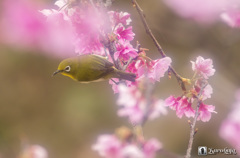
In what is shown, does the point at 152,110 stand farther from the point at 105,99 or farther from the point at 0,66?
the point at 0,66

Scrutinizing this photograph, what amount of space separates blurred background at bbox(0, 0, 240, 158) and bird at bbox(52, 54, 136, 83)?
1.76 meters

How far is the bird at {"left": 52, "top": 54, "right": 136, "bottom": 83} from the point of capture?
88 centimetres

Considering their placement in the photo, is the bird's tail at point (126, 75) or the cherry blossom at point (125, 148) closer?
the cherry blossom at point (125, 148)

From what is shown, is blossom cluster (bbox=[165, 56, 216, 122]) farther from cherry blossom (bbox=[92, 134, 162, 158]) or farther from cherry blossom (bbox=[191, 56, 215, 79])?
cherry blossom (bbox=[92, 134, 162, 158])

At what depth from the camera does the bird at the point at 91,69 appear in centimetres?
88

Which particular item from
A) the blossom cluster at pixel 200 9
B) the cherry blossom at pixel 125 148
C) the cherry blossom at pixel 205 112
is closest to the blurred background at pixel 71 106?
the blossom cluster at pixel 200 9

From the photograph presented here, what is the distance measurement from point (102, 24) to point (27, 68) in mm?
2550

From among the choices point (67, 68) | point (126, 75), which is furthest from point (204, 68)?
point (67, 68)

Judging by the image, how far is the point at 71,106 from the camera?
123 inches

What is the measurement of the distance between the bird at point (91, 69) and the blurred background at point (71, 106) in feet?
5.76

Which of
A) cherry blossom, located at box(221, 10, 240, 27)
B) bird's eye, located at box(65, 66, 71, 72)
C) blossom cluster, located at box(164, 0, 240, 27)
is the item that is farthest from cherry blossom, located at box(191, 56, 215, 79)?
blossom cluster, located at box(164, 0, 240, 27)

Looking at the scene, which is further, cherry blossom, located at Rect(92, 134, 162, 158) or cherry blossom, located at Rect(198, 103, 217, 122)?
cherry blossom, located at Rect(198, 103, 217, 122)

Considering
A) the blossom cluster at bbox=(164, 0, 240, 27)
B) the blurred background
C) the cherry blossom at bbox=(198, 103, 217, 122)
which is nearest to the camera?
the cherry blossom at bbox=(198, 103, 217, 122)

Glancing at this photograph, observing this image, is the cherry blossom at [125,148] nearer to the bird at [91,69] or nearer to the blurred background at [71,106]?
the bird at [91,69]
